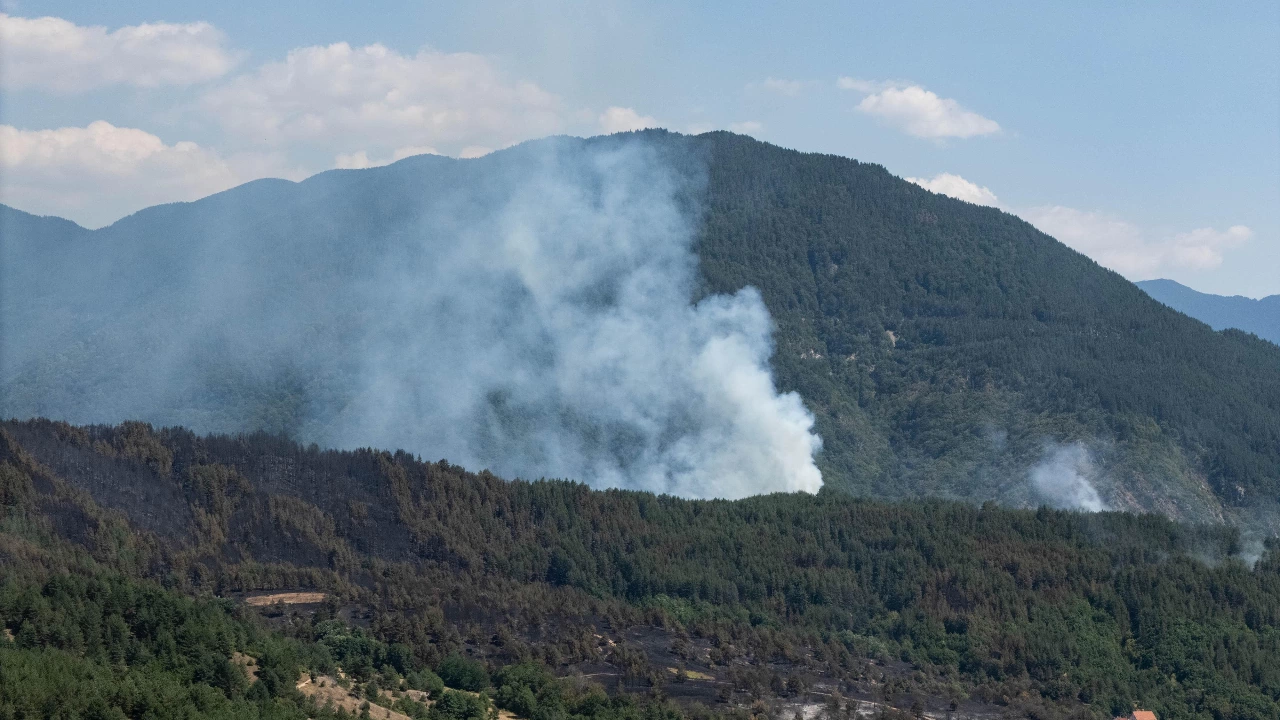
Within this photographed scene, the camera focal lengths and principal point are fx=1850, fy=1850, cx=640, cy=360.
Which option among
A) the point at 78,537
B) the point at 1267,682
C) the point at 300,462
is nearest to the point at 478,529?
the point at 300,462

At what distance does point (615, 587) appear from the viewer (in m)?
133

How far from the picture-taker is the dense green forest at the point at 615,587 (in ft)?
320

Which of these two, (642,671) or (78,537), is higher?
(78,537)

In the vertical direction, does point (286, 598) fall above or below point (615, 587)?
below

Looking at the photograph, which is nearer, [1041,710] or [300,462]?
[1041,710]

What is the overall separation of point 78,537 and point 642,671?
124 ft

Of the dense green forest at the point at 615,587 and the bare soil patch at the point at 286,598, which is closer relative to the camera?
the dense green forest at the point at 615,587

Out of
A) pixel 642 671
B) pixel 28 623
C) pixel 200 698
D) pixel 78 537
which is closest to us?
pixel 200 698

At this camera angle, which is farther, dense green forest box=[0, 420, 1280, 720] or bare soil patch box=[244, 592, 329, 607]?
bare soil patch box=[244, 592, 329, 607]

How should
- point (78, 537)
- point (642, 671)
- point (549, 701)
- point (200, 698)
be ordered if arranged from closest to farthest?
point (200, 698), point (549, 701), point (642, 671), point (78, 537)

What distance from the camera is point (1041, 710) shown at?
361ft

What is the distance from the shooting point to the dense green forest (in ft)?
320

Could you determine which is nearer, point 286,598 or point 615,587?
point 286,598

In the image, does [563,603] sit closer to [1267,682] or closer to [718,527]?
[718,527]
